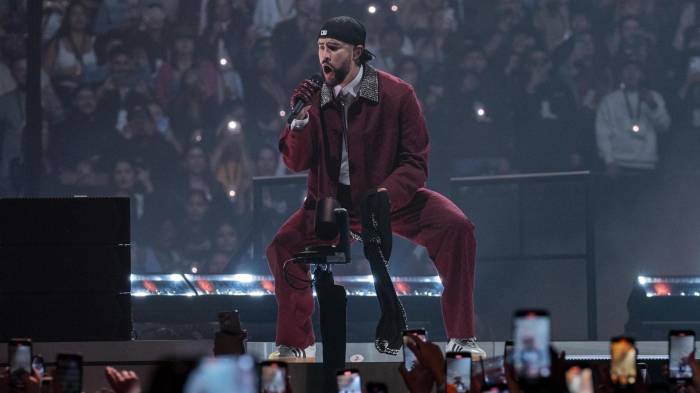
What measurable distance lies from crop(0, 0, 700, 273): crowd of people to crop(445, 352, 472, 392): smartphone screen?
16.0 ft

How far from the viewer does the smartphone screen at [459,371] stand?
3.12 meters

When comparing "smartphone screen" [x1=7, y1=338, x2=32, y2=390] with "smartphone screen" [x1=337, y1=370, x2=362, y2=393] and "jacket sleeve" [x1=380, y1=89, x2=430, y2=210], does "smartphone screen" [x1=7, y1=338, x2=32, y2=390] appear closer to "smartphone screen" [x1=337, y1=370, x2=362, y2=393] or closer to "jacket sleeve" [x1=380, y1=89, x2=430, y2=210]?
"smartphone screen" [x1=337, y1=370, x2=362, y2=393]

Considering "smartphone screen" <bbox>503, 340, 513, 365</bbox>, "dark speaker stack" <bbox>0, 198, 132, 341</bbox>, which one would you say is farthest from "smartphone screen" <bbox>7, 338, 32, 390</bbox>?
"dark speaker stack" <bbox>0, 198, 132, 341</bbox>

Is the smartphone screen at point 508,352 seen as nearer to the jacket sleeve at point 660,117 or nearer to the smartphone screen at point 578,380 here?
the smartphone screen at point 578,380

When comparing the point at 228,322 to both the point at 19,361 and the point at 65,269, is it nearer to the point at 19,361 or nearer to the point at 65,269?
the point at 19,361

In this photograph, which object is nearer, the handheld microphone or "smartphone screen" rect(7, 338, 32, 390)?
"smartphone screen" rect(7, 338, 32, 390)

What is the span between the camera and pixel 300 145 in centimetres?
546

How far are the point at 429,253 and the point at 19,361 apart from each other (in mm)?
2337

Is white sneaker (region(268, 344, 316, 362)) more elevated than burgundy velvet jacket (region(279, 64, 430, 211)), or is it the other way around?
burgundy velvet jacket (region(279, 64, 430, 211))

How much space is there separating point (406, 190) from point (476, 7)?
154 inches

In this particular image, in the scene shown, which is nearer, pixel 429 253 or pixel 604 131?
pixel 429 253

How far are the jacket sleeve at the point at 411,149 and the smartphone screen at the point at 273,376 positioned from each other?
2.71 m

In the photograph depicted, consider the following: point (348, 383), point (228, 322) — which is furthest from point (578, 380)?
point (228, 322)

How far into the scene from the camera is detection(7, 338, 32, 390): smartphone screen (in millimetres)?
3371
